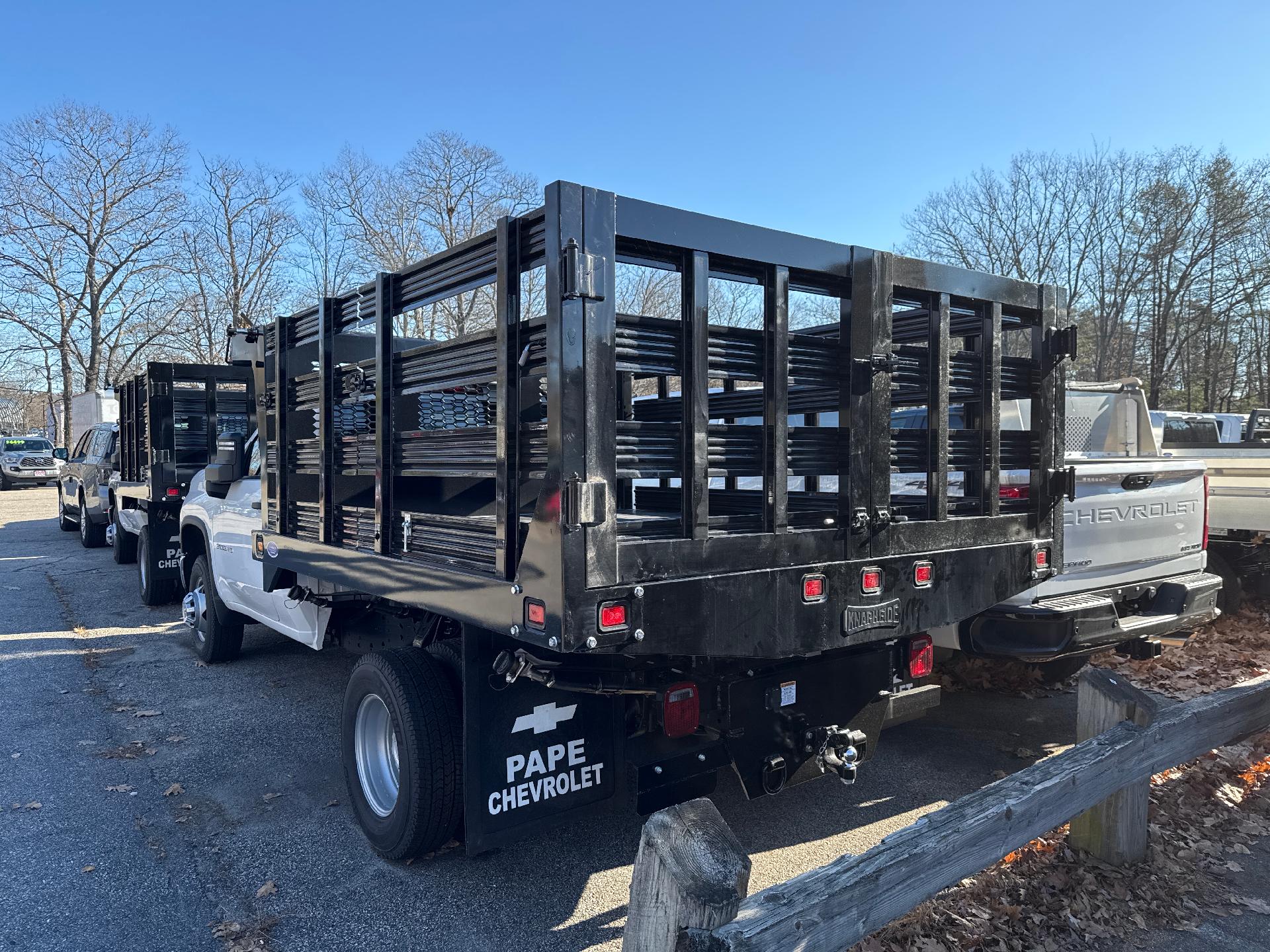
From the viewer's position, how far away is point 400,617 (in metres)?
4.00

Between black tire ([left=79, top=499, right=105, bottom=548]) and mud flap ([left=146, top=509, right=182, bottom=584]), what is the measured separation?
20.3 ft

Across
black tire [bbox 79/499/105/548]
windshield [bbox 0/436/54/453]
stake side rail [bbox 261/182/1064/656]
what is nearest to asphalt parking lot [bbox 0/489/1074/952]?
stake side rail [bbox 261/182/1064/656]

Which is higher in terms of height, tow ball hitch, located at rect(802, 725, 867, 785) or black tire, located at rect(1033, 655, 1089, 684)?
tow ball hitch, located at rect(802, 725, 867, 785)

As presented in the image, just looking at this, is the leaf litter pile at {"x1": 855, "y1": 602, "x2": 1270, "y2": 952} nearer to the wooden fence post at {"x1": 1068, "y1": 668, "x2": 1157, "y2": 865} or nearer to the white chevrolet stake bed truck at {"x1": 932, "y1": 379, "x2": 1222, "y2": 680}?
the wooden fence post at {"x1": 1068, "y1": 668, "x2": 1157, "y2": 865}

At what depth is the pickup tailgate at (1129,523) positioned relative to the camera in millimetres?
4641

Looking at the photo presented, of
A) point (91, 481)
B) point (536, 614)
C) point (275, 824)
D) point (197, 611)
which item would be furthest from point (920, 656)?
point (91, 481)

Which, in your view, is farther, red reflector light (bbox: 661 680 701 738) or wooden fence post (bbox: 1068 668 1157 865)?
wooden fence post (bbox: 1068 668 1157 865)

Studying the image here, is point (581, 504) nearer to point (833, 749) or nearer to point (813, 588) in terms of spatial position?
point (813, 588)

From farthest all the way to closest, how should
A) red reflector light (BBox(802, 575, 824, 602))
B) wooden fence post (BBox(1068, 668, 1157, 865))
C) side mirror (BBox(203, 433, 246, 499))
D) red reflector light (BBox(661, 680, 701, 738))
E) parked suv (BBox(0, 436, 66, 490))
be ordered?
parked suv (BBox(0, 436, 66, 490)) → side mirror (BBox(203, 433, 246, 499)) → wooden fence post (BBox(1068, 668, 1157, 865)) → red reflector light (BBox(661, 680, 701, 738)) → red reflector light (BBox(802, 575, 824, 602))

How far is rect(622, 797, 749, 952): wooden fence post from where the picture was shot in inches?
77.5

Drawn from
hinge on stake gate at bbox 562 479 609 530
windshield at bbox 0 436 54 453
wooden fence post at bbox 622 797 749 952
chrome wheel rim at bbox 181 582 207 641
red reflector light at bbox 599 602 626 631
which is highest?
windshield at bbox 0 436 54 453

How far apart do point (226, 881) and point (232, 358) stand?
3.14m

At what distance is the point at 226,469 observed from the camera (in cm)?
577

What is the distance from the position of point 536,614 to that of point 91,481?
13.8m
